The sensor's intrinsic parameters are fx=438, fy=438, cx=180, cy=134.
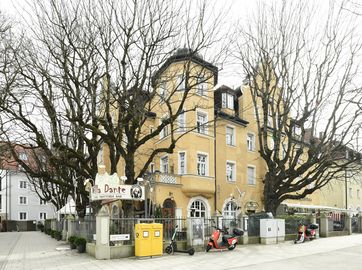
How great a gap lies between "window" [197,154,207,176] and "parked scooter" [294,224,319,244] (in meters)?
8.86

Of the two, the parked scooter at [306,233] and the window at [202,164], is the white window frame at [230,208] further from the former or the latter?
the parked scooter at [306,233]

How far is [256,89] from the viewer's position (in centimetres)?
2816

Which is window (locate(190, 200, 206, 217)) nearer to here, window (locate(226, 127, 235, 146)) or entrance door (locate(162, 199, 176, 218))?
entrance door (locate(162, 199, 176, 218))

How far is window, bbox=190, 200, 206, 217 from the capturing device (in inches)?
1247

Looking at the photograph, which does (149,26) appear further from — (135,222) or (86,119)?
(135,222)

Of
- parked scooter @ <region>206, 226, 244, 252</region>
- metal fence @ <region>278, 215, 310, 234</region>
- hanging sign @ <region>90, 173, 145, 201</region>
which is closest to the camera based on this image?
hanging sign @ <region>90, 173, 145, 201</region>

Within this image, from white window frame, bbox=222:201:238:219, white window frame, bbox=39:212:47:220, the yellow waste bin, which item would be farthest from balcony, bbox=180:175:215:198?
white window frame, bbox=39:212:47:220

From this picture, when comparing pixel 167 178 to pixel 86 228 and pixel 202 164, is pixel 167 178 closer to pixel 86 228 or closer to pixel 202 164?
pixel 202 164

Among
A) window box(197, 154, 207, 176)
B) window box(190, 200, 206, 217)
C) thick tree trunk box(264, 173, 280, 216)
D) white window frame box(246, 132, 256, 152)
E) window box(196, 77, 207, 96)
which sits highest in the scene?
window box(196, 77, 207, 96)

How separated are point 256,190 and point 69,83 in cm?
2225

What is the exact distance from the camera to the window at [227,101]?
119 feet

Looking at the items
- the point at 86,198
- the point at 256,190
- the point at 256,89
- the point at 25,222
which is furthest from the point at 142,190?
the point at 25,222

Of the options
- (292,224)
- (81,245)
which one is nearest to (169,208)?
(292,224)

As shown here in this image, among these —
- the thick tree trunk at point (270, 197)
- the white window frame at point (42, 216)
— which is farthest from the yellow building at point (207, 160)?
the white window frame at point (42, 216)
